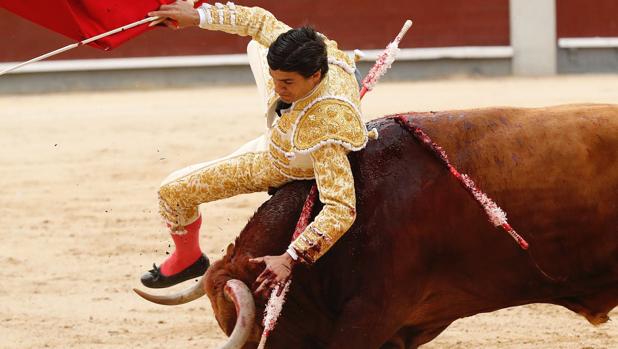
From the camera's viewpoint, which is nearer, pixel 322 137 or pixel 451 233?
pixel 322 137

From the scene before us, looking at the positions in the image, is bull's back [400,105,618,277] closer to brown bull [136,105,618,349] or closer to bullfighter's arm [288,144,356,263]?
brown bull [136,105,618,349]

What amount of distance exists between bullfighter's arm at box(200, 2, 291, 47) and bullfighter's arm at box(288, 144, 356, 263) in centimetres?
44

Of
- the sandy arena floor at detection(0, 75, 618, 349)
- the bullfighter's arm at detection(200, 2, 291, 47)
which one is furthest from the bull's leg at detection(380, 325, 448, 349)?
the bullfighter's arm at detection(200, 2, 291, 47)

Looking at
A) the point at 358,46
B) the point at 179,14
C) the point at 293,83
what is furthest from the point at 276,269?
the point at 358,46

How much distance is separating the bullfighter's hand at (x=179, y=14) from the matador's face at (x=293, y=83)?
1.11ft

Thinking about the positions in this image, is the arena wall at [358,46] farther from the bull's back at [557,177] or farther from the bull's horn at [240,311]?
the bull's horn at [240,311]

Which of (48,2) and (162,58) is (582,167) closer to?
(48,2)

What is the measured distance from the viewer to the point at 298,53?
9.70 ft

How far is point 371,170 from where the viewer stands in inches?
130

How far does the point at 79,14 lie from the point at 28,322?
171 cm

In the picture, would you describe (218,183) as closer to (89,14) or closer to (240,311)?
(240,311)

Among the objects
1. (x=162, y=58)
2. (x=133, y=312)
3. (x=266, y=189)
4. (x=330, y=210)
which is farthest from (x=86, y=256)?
(x=162, y=58)

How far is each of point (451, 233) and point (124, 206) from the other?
366 cm

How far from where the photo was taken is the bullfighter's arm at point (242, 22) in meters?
3.25
